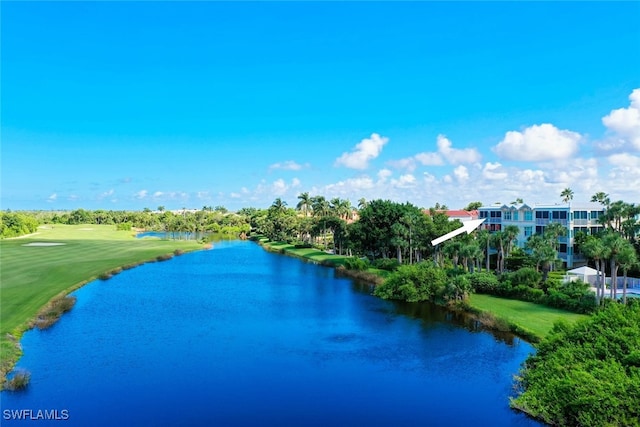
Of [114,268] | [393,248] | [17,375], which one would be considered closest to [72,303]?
[17,375]

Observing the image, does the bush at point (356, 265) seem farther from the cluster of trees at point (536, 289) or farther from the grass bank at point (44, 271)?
the grass bank at point (44, 271)

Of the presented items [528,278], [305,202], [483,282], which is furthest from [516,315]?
[305,202]

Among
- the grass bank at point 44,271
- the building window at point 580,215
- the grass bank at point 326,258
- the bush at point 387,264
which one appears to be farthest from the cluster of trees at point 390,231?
the grass bank at point 44,271

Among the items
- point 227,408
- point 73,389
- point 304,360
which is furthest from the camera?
point 304,360

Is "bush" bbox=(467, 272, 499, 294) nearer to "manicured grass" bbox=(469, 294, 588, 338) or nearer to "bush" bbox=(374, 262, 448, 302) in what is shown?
"manicured grass" bbox=(469, 294, 588, 338)

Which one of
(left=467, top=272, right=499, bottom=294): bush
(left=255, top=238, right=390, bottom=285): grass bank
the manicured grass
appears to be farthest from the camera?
(left=255, top=238, right=390, bottom=285): grass bank

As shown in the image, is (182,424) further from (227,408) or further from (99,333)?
(99,333)

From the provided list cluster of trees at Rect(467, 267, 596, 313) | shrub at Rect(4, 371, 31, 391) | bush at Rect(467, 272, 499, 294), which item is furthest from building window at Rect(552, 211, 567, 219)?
shrub at Rect(4, 371, 31, 391)

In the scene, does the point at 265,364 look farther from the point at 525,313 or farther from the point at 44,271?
the point at 44,271
